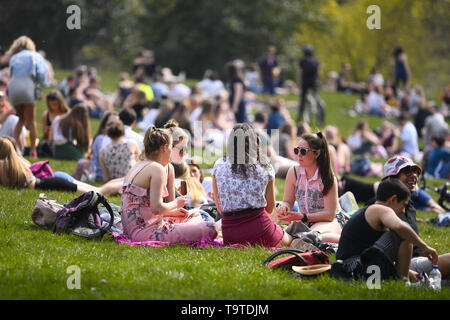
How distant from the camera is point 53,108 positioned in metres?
12.9

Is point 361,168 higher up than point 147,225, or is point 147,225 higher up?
point 147,225

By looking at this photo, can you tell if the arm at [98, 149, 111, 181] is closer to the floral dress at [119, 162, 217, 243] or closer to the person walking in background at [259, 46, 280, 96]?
the floral dress at [119, 162, 217, 243]

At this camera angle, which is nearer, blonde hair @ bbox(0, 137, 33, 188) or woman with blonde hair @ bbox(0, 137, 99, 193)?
woman with blonde hair @ bbox(0, 137, 99, 193)

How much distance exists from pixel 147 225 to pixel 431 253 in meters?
2.93

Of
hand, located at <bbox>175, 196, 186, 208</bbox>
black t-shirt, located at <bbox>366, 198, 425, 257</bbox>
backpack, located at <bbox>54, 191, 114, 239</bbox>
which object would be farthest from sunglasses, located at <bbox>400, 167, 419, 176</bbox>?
backpack, located at <bbox>54, 191, 114, 239</bbox>

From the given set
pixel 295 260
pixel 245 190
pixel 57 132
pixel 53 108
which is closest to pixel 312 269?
pixel 295 260

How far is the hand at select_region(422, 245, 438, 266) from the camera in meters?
5.93

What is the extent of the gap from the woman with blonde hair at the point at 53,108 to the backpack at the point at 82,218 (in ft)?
18.2

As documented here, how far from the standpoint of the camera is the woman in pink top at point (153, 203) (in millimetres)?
7273

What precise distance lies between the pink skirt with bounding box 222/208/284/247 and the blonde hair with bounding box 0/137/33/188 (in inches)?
137

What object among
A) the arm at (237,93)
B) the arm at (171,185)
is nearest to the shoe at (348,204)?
the arm at (171,185)

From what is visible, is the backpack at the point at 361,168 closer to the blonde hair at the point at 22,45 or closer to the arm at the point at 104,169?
the arm at the point at 104,169

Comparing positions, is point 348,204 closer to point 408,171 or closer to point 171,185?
point 408,171
